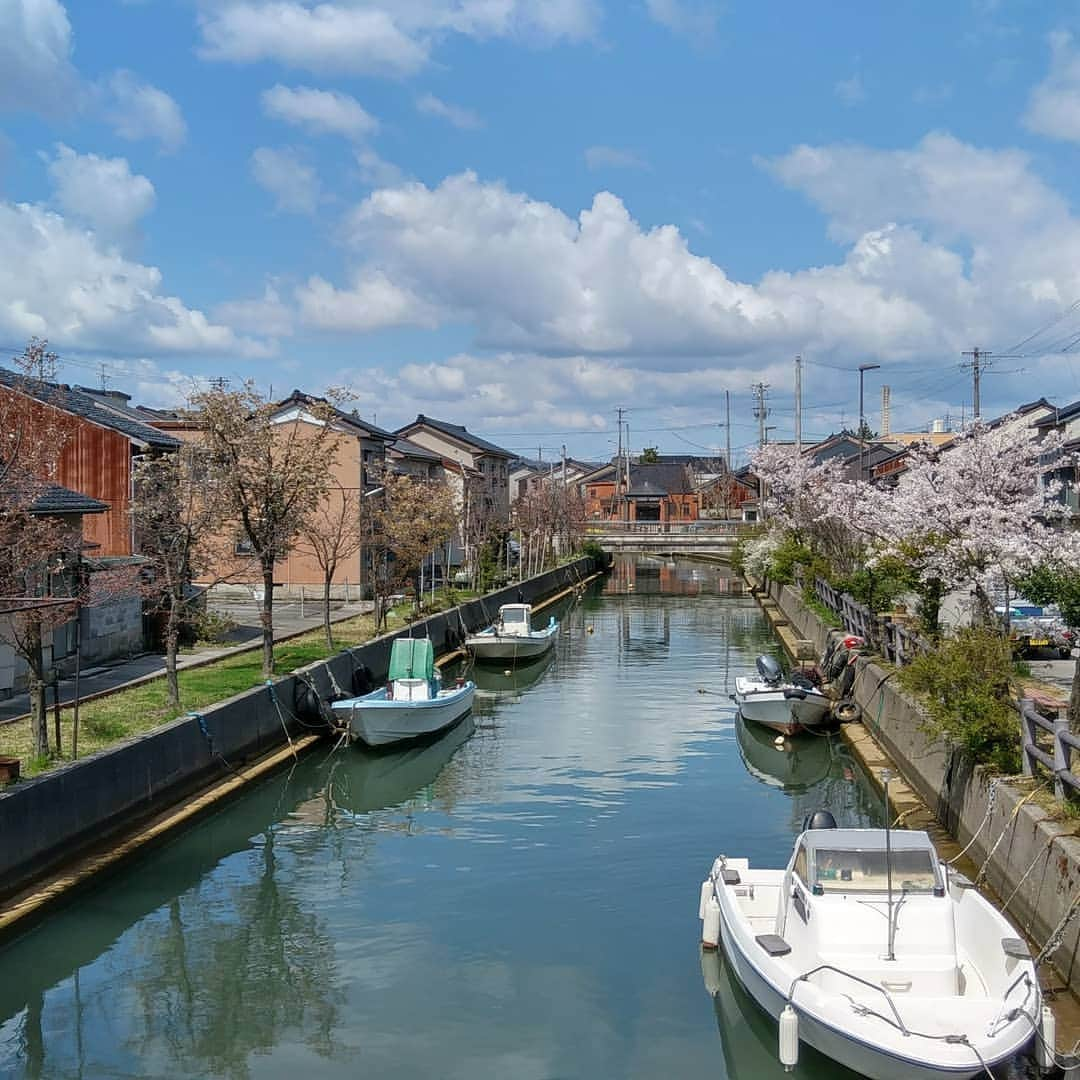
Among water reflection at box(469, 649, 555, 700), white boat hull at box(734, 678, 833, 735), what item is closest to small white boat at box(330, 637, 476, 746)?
water reflection at box(469, 649, 555, 700)

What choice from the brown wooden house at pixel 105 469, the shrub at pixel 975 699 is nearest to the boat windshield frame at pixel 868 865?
the shrub at pixel 975 699

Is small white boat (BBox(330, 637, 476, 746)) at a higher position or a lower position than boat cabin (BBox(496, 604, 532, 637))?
lower

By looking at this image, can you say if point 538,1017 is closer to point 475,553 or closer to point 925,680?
point 925,680

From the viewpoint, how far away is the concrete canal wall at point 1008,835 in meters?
12.9

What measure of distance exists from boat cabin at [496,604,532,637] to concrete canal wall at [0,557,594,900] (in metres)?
11.3

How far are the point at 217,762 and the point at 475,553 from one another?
34.2 m

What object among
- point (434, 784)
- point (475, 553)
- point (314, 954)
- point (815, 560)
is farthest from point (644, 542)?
point (314, 954)

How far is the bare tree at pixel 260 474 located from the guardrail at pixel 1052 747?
1643 centimetres

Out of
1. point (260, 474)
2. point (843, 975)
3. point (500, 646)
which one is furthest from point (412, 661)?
point (843, 975)

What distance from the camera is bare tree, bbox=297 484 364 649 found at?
1340 inches

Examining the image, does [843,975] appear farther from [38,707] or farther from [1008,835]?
[38,707]

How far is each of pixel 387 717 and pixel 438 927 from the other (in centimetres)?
1069

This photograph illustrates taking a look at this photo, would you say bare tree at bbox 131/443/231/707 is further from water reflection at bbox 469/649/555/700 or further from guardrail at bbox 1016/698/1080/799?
guardrail at bbox 1016/698/1080/799

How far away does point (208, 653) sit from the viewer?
105ft
